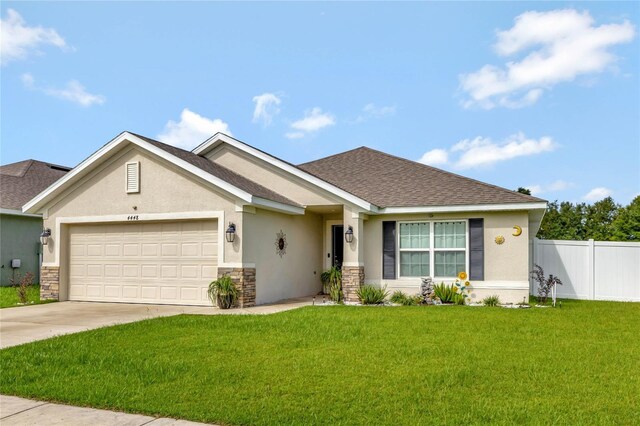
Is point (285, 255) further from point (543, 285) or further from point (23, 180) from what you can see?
point (23, 180)

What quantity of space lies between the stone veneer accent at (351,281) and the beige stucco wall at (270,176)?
2009mm

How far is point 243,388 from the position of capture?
5492 mm

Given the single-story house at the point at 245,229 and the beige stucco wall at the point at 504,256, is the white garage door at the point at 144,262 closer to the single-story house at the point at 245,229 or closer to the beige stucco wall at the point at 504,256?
the single-story house at the point at 245,229

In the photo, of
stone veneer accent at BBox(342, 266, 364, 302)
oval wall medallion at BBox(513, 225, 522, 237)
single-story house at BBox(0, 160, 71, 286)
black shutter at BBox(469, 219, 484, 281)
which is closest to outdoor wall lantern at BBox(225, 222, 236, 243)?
stone veneer accent at BBox(342, 266, 364, 302)

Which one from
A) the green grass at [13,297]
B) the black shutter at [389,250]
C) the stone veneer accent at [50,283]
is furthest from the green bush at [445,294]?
the green grass at [13,297]

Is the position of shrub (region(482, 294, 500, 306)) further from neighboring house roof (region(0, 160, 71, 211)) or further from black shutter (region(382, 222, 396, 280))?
neighboring house roof (region(0, 160, 71, 211))

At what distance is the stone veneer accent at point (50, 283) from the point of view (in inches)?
583

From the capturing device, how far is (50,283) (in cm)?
1489

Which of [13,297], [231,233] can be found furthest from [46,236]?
[231,233]

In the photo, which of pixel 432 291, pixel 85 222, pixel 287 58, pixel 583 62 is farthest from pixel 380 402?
pixel 583 62

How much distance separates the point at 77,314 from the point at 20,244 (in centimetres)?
1028

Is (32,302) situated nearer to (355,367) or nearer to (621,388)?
(355,367)

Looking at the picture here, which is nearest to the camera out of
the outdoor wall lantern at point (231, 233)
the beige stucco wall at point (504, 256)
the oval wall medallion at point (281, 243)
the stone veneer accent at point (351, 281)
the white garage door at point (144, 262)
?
the outdoor wall lantern at point (231, 233)

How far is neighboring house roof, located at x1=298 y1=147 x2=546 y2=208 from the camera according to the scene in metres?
14.1
